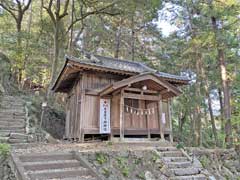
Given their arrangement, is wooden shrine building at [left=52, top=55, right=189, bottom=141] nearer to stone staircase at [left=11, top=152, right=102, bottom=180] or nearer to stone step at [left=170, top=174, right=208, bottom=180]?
stone step at [left=170, top=174, right=208, bottom=180]

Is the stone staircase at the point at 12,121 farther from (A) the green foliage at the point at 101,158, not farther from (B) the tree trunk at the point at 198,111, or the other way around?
(B) the tree trunk at the point at 198,111

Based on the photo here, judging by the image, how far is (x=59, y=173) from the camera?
549cm

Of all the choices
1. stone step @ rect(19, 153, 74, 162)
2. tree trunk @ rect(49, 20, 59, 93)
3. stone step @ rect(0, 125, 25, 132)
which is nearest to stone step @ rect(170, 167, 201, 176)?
stone step @ rect(19, 153, 74, 162)

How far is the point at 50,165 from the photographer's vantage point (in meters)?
5.82

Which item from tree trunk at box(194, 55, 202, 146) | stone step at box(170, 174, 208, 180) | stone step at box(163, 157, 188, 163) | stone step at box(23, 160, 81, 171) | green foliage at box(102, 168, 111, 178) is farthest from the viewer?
tree trunk at box(194, 55, 202, 146)

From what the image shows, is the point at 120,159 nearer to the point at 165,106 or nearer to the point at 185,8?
the point at 165,106

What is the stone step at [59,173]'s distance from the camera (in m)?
5.21

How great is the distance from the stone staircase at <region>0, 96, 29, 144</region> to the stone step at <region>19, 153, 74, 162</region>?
11.9 ft

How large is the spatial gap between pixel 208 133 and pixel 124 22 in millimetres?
12523

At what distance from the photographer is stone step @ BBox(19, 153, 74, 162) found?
595 centimetres

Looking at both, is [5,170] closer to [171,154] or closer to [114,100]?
[171,154]

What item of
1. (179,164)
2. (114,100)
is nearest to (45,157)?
(179,164)

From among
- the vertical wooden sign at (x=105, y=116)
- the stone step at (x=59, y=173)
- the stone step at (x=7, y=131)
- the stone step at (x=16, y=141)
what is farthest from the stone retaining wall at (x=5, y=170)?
the vertical wooden sign at (x=105, y=116)

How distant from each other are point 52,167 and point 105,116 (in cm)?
537
